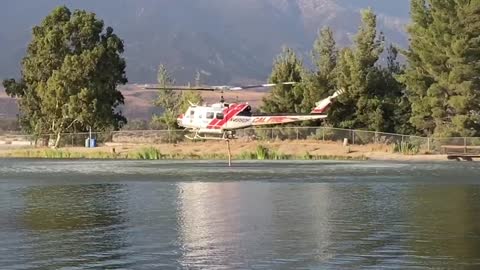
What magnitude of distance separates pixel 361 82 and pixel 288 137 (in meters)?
6.01

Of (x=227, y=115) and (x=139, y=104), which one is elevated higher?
(x=139, y=104)

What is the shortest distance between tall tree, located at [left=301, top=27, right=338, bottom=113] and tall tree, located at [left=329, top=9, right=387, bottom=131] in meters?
1.89

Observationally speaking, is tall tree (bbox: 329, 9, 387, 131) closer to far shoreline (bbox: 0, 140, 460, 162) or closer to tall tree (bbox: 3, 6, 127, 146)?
far shoreline (bbox: 0, 140, 460, 162)

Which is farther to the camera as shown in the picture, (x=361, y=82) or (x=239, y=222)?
(x=361, y=82)

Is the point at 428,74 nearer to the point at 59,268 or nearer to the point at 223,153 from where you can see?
the point at 223,153

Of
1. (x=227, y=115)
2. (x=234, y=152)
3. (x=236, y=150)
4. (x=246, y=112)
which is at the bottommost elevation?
(x=234, y=152)

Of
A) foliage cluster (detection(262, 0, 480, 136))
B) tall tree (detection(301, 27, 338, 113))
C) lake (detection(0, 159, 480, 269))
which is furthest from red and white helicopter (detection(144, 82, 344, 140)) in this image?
lake (detection(0, 159, 480, 269))

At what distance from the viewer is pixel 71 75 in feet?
203

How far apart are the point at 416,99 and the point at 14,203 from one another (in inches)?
1501

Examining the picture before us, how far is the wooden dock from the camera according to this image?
157 ft

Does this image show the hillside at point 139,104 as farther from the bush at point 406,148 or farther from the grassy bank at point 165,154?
the bush at point 406,148

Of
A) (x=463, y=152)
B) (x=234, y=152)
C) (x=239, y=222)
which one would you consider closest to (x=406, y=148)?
(x=463, y=152)

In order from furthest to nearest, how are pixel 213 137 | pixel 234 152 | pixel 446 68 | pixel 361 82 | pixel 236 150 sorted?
pixel 361 82 → pixel 213 137 → pixel 236 150 → pixel 234 152 → pixel 446 68

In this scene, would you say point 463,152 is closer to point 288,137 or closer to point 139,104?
point 288,137
